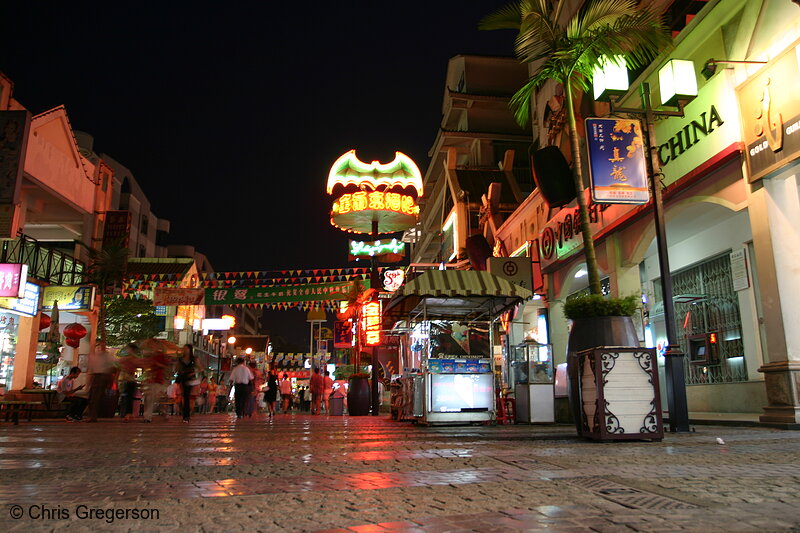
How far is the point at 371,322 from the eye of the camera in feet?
74.4

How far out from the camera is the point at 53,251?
21.4 metres

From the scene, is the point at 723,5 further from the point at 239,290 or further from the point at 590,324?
the point at 239,290

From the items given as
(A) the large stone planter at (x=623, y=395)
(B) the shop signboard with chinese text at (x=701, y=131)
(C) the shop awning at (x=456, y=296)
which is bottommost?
(A) the large stone planter at (x=623, y=395)

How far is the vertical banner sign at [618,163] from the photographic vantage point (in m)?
11.6

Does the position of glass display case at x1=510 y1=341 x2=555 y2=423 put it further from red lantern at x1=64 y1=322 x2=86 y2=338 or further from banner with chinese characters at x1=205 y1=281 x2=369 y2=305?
red lantern at x1=64 y1=322 x2=86 y2=338

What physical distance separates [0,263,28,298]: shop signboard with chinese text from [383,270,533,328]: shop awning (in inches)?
399

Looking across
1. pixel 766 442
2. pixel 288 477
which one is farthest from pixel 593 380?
pixel 288 477

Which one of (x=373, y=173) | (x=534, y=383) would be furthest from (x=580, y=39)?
(x=373, y=173)

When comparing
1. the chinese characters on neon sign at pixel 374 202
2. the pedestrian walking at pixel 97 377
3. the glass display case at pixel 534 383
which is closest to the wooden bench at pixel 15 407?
the pedestrian walking at pixel 97 377

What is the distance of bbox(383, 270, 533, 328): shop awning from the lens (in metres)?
11.8

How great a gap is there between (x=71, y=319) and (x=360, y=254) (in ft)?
44.8

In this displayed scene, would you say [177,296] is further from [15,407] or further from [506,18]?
[506,18]

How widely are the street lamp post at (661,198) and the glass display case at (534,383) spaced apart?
3.35m

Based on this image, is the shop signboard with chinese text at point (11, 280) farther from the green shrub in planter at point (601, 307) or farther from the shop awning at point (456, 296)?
the green shrub in planter at point (601, 307)
